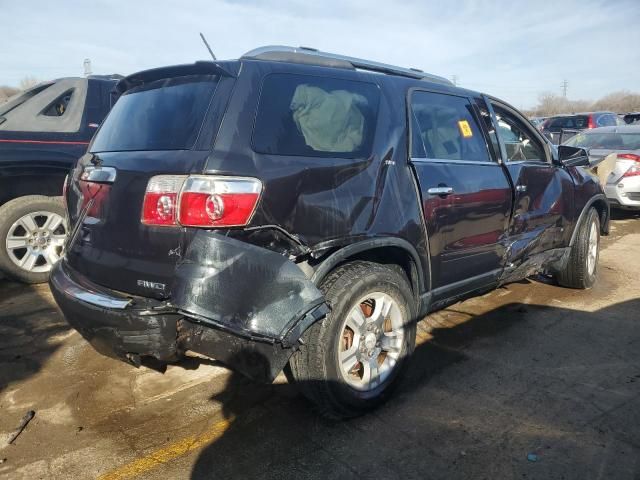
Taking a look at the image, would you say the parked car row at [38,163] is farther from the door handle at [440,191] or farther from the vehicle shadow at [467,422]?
the door handle at [440,191]

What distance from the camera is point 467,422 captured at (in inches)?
113

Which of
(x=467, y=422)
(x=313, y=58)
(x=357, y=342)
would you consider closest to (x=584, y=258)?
(x=467, y=422)

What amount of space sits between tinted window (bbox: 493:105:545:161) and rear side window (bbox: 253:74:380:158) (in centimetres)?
156

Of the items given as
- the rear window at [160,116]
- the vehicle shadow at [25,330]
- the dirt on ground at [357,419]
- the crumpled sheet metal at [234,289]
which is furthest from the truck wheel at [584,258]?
the vehicle shadow at [25,330]

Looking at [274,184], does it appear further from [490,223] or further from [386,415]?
[490,223]

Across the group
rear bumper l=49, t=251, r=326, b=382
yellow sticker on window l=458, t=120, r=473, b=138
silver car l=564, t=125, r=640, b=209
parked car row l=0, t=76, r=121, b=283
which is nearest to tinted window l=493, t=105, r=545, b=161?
yellow sticker on window l=458, t=120, r=473, b=138

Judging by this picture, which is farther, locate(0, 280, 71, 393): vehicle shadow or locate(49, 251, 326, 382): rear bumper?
locate(0, 280, 71, 393): vehicle shadow

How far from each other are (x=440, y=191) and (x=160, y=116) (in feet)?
5.64

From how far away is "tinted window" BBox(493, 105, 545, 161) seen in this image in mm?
4193

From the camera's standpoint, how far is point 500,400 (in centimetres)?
309

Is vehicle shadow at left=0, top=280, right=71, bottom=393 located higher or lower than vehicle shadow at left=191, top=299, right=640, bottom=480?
higher

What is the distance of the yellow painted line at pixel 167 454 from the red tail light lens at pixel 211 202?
1.20 meters

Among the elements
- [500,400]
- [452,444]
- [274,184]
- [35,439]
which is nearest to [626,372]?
[500,400]

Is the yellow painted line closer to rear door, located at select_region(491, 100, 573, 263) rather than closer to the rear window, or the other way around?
the rear window
